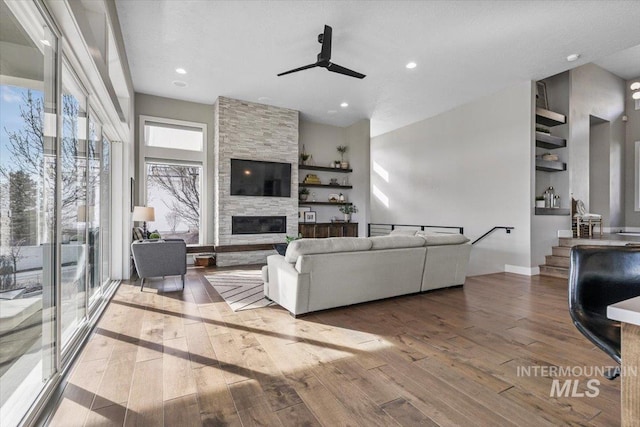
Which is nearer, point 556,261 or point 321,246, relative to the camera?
point 321,246

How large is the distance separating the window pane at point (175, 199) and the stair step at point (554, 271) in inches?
264

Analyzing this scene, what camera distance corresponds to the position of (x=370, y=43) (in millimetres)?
4141

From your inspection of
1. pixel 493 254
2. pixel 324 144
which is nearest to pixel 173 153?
pixel 324 144

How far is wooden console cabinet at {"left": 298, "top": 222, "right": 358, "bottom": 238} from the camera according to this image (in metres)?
7.46

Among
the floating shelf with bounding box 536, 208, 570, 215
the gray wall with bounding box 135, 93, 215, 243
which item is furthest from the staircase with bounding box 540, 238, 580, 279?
the gray wall with bounding box 135, 93, 215, 243

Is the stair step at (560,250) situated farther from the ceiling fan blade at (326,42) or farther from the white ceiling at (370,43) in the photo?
the ceiling fan blade at (326,42)

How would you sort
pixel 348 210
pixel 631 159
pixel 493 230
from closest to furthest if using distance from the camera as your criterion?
pixel 493 230
pixel 631 159
pixel 348 210

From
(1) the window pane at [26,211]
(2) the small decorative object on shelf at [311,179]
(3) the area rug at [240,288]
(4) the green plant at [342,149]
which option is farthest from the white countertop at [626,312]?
(4) the green plant at [342,149]

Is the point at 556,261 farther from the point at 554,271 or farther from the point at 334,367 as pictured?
the point at 334,367

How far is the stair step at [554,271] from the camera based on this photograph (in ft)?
16.8

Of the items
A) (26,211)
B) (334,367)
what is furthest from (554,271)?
(26,211)

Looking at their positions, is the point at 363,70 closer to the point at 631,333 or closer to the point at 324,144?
the point at 324,144

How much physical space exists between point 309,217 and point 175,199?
310cm

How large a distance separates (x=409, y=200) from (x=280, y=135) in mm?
3633
